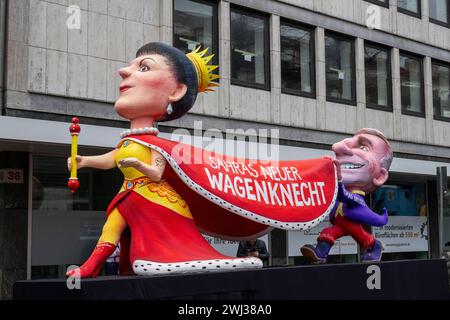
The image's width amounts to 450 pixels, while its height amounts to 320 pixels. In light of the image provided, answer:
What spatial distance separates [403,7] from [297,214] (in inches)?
523

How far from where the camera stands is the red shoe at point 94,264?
5.68m

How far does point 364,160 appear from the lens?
25.8ft

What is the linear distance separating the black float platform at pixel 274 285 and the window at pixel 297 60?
8.39 m

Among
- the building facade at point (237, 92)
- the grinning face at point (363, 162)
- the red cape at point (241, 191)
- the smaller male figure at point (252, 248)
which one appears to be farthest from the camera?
the building facade at point (237, 92)

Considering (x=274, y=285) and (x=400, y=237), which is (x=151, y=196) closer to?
(x=274, y=285)

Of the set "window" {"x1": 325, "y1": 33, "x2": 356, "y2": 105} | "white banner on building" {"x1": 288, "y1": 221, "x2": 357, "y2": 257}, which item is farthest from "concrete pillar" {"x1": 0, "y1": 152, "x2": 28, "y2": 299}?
"window" {"x1": 325, "y1": 33, "x2": 356, "y2": 105}

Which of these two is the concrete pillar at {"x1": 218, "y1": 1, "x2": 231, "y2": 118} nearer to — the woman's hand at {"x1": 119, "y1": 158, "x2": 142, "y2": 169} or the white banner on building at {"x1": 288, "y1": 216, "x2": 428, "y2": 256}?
the white banner on building at {"x1": 288, "y1": 216, "x2": 428, "y2": 256}

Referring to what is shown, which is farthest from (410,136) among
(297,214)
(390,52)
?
(297,214)

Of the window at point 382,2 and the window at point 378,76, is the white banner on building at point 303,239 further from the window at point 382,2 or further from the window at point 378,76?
the window at point 382,2

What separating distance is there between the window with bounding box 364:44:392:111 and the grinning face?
9.54m

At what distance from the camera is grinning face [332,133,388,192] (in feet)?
25.7

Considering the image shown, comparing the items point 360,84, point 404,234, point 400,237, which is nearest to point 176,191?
point 360,84

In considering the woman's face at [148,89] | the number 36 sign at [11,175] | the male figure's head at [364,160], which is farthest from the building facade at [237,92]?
the male figure's head at [364,160]
